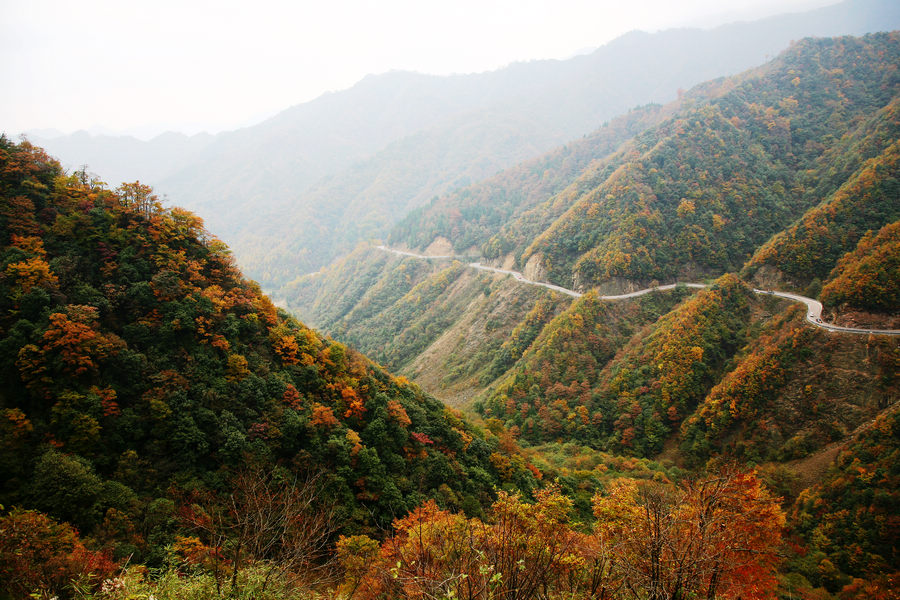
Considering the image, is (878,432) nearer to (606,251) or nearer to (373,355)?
(606,251)

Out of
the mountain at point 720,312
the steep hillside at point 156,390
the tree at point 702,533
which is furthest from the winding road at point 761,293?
the steep hillside at point 156,390

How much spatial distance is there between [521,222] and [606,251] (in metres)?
40.9

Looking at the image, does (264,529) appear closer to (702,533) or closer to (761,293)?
(702,533)

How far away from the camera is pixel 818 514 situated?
31188 millimetres

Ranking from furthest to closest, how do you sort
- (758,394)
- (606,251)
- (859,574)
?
(606,251) → (758,394) → (859,574)

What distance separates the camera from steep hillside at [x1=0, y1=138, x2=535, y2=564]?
17938 mm

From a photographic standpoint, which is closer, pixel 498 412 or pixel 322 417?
pixel 322 417

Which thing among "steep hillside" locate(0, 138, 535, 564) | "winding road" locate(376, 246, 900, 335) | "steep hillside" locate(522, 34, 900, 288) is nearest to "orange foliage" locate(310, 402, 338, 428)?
"steep hillside" locate(0, 138, 535, 564)

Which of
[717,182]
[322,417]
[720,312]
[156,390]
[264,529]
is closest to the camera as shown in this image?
[264,529]

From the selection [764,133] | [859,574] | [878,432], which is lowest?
[859,574]

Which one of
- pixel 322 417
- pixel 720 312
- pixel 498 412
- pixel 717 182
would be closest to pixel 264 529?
pixel 322 417

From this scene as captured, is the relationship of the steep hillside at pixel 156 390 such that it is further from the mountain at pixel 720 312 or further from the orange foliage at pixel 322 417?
the mountain at pixel 720 312

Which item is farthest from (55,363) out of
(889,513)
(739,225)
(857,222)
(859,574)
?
(739,225)

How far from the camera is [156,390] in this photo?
74.2 ft
